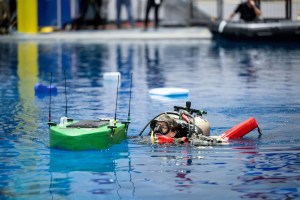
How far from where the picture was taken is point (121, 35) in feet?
130

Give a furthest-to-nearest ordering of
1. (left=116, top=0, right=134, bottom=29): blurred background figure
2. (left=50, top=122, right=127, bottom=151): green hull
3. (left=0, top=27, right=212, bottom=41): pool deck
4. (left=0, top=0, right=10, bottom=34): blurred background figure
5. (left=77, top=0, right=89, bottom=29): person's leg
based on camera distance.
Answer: (left=77, top=0, right=89, bottom=29): person's leg
(left=116, top=0, right=134, bottom=29): blurred background figure
(left=0, top=0, right=10, bottom=34): blurred background figure
(left=0, top=27, right=212, bottom=41): pool deck
(left=50, top=122, right=127, bottom=151): green hull

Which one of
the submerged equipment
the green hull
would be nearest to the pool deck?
the submerged equipment

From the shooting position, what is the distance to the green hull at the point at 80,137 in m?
12.7

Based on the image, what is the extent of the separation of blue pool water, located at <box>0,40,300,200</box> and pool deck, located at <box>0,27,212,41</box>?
5537 mm

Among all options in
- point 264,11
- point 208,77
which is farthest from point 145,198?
point 264,11

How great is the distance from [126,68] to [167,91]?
7.37 metres

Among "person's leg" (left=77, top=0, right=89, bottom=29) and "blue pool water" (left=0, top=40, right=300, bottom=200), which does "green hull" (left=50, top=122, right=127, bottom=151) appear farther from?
"person's leg" (left=77, top=0, right=89, bottom=29)

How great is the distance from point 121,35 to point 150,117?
2289cm

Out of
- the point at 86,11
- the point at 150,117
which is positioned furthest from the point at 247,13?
the point at 150,117

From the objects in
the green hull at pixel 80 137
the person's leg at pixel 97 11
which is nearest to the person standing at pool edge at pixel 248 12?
the person's leg at pixel 97 11

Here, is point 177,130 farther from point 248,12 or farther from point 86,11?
point 86,11

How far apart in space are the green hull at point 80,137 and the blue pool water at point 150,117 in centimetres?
11

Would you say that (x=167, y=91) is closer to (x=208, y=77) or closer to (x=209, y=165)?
(x=208, y=77)

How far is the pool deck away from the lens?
39.0 metres
